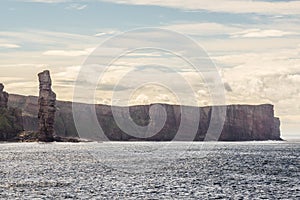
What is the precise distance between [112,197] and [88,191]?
339 inches

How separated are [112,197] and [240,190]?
21944mm

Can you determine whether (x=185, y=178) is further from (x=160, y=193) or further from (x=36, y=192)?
(x=36, y=192)

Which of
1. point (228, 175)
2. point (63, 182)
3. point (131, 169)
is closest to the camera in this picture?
point (63, 182)

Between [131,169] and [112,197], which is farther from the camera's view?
[131,169]

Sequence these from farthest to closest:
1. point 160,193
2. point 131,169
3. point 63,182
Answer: point 131,169, point 63,182, point 160,193

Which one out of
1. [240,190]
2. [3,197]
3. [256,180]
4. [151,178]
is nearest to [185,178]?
[151,178]

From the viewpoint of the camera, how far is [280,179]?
104 meters

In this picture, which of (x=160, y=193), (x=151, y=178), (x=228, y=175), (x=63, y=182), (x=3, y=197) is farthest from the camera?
(x=228, y=175)

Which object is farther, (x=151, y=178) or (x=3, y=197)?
(x=151, y=178)

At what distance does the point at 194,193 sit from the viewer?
80.8 meters

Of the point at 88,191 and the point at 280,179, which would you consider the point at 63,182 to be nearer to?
the point at 88,191

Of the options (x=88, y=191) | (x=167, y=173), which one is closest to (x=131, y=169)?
(x=167, y=173)

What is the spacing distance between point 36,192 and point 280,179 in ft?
160

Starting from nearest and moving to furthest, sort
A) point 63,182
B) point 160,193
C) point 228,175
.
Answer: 1. point 160,193
2. point 63,182
3. point 228,175
